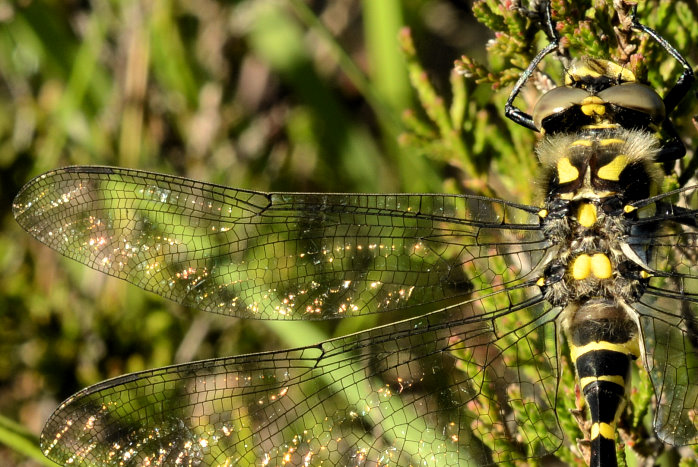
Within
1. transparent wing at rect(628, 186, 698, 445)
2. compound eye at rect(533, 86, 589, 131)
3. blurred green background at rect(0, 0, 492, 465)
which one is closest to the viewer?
transparent wing at rect(628, 186, 698, 445)

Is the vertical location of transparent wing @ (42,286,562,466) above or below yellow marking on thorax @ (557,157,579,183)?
below

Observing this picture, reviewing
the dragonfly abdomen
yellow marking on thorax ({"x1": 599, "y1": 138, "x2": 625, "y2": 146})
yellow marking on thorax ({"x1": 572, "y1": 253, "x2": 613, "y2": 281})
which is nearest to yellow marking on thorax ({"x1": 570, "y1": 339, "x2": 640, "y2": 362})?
the dragonfly abdomen

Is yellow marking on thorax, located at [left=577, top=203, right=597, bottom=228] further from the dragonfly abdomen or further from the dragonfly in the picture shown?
the dragonfly abdomen

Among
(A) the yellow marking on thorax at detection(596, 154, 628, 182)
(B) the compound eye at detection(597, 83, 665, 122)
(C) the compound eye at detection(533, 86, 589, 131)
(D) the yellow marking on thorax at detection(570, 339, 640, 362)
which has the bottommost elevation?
(D) the yellow marking on thorax at detection(570, 339, 640, 362)

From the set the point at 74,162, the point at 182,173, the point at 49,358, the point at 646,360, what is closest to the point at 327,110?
the point at 182,173

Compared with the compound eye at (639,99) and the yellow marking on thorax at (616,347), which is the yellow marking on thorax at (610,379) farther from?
the compound eye at (639,99)

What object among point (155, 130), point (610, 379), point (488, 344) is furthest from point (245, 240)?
point (155, 130)
